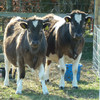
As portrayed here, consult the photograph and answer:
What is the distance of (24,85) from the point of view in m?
8.02

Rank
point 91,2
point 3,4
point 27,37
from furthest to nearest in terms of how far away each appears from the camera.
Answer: point 91,2 < point 3,4 < point 27,37

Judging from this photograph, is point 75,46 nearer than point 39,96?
No

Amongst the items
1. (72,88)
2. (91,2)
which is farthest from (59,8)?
(72,88)

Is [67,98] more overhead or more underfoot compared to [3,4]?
more underfoot

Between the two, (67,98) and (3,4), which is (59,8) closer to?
(3,4)

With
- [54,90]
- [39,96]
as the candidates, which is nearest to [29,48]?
[39,96]

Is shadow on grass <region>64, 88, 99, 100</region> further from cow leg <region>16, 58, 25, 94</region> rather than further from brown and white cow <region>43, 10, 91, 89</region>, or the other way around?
cow leg <region>16, 58, 25, 94</region>

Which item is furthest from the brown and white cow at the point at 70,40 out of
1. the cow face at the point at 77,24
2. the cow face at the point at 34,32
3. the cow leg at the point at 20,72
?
the cow leg at the point at 20,72

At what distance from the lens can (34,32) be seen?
22.6ft

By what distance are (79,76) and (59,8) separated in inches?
231

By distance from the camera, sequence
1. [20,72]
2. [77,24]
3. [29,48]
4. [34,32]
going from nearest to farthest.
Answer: [34,32]
[29,48]
[20,72]
[77,24]

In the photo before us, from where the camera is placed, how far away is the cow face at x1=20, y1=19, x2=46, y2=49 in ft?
22.3

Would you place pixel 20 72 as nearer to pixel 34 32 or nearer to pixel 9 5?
pixel 34 32

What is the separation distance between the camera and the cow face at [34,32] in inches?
268
